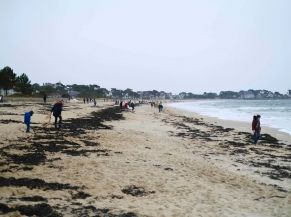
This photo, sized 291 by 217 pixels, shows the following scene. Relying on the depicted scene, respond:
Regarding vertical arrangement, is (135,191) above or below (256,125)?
below

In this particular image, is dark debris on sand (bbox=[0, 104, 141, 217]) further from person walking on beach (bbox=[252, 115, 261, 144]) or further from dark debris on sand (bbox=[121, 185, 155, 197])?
person walking on beach (bbox=[252, 115, 261, 144])

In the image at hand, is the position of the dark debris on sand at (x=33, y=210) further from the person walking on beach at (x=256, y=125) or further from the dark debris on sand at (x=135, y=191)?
the person walking on beach at (x=256, y=125)

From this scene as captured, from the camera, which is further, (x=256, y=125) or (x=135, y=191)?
(x=256, y=125)

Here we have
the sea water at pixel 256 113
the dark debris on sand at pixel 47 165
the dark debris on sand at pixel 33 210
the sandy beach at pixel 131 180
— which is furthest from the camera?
the sea water at pixel 256 113

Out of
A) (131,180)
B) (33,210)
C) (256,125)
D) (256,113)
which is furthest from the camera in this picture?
(256,113)

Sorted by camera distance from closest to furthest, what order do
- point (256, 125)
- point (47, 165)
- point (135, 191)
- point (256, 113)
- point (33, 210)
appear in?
1. point (33, 210)
2. point (135, 191)
3. point (47, 165)
4. point (256, 125)
5. point (256, 113)

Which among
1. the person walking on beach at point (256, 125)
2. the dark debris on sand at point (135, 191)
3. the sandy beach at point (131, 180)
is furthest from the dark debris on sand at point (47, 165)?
the person walking on beach at point (256, 125)

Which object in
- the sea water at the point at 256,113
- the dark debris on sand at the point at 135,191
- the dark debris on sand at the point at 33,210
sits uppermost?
the dark debris on sand at the point at 33,210

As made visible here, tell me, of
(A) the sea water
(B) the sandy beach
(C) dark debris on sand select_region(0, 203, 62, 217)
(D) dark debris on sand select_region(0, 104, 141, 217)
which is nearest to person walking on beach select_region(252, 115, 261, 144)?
(B) the sandy beach

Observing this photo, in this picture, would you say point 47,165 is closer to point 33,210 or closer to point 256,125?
point 33,210

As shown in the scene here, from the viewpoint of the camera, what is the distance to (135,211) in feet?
22.5

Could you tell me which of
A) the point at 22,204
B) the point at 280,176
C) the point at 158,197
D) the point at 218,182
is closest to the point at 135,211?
the point at 158,197

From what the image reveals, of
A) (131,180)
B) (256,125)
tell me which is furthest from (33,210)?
(256,125)

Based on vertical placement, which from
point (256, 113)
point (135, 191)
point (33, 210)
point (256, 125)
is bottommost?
point (256, 113)
